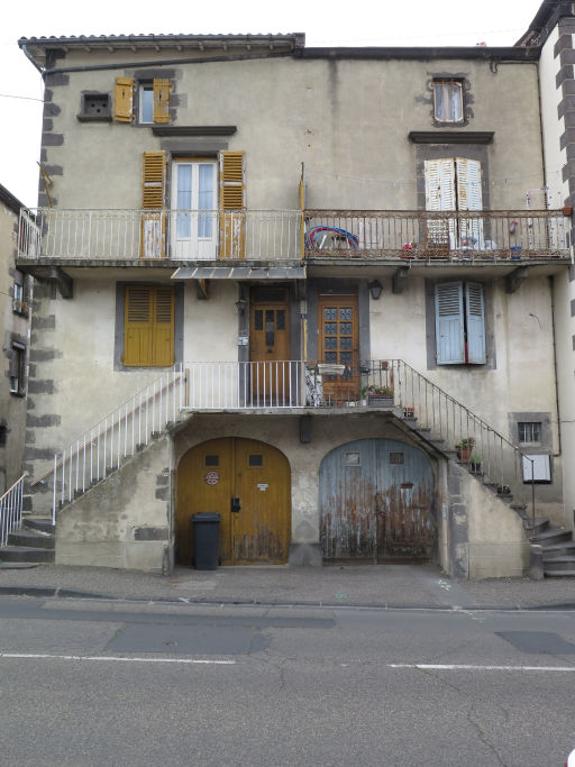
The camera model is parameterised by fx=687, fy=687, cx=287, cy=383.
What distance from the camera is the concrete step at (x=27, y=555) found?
39.0ft

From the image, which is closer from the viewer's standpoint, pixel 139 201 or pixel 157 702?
pixel 157 702

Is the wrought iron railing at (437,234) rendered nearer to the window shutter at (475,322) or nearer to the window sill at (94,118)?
the window shutter at (475,322)

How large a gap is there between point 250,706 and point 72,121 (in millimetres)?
12817

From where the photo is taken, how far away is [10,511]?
13.0m

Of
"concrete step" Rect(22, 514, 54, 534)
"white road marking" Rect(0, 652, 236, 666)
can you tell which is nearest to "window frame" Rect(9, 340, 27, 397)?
"concrete step" Rect(22, 514, 54, 534)

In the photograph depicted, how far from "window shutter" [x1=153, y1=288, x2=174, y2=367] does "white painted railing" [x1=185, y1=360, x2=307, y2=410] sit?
0.53 meters

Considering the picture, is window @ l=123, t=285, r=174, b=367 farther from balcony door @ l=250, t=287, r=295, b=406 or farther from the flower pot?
the flower pot

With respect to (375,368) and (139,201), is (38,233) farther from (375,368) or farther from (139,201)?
(375,368)

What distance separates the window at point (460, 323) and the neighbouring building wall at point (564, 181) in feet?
5.05

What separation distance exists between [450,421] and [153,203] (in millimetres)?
7472

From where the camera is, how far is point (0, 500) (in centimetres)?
1276

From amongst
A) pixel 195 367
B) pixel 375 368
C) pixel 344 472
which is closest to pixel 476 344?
pixel 375 368

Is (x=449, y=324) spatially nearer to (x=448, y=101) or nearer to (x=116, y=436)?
(x=448, y=101)

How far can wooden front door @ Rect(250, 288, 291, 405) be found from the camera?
542 inches
